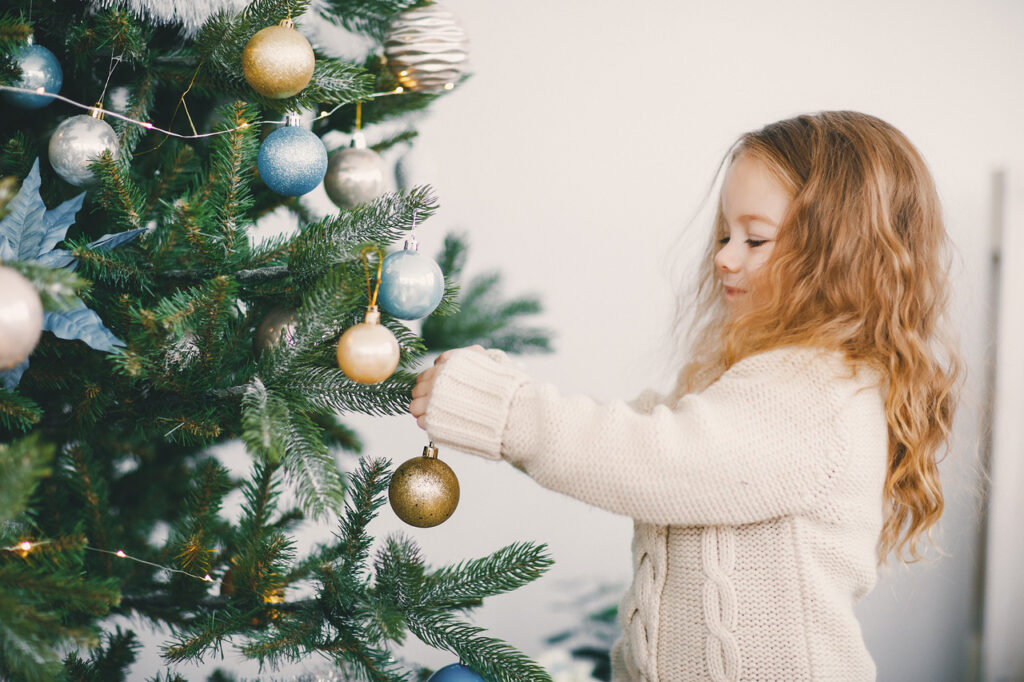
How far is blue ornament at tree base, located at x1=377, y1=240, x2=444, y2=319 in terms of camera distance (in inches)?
20.6

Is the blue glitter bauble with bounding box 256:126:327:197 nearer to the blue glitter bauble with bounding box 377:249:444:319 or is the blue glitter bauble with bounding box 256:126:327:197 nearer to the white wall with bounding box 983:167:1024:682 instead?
the blue glitter bauble with bounding box 377:249:444:319

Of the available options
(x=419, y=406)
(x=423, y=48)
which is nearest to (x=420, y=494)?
(x=419, y=406)

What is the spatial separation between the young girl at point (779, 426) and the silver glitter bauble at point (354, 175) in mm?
171

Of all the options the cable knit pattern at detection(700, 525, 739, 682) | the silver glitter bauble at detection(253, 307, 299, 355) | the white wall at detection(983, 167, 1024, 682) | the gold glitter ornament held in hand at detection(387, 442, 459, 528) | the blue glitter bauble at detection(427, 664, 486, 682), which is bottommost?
the white wall at detection(983, 167, 1024, 682)

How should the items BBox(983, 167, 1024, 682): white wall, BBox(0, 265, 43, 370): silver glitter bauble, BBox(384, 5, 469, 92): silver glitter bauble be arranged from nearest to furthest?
BBox(0, 265, 43, 370): silver glitter bauble → BBox(384, 5, 469, 92): silver glitter bauble → BBox(983, 167, 1024, 682): white wall

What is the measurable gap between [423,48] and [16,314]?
17.0 inches

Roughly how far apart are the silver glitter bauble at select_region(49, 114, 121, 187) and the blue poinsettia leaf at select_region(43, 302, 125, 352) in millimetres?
129

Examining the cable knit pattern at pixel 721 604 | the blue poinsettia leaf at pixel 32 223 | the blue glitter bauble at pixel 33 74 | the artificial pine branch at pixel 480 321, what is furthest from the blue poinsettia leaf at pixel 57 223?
the cable knit pattern at pixel 721 604

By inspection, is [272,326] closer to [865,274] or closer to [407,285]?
[407,285]

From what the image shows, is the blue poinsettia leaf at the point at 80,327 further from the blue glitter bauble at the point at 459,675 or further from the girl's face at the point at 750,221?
the girl's face at the point at 750,221

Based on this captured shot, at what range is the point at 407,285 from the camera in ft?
1.72

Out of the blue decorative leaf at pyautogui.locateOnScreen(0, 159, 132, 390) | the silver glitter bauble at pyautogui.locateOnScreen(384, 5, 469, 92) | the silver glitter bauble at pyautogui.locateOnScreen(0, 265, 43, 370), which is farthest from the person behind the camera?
the silver glitter bauble at pyautogui.locateOnScreen(384, 5, 469, 92)

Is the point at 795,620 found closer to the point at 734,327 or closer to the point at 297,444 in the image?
the point at 734,327

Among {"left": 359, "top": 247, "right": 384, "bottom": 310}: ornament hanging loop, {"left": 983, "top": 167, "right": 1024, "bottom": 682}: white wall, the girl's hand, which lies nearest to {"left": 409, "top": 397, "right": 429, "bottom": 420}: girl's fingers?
the girl's hand
